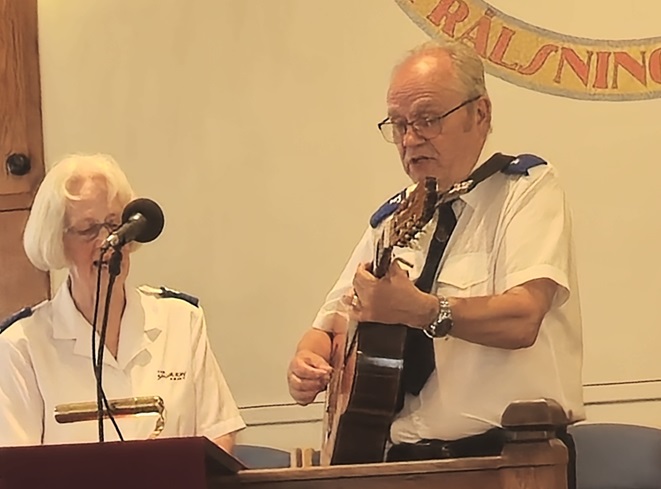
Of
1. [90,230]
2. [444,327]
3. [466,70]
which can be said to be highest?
[466,70]

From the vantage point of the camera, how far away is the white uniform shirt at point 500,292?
6.16 ft

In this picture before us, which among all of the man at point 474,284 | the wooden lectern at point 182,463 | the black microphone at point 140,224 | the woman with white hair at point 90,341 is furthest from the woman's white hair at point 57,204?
the wooden lectern at point 182,463

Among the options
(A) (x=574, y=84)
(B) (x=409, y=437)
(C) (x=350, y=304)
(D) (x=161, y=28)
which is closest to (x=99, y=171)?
(C) (x=350, y=304)

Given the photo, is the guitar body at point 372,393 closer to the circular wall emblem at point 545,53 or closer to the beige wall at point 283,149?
the beige wall at point 283,149

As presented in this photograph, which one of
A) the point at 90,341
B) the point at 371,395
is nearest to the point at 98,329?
the point at 90,341

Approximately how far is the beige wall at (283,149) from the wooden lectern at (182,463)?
185 cm

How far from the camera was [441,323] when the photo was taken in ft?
5.80

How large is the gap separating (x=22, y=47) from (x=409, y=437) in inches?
93.2

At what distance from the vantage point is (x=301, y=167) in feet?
11.3

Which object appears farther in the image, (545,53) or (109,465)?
(545,53)

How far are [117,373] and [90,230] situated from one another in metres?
0.33

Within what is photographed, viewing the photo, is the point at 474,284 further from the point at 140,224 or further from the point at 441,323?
the point at 140,224

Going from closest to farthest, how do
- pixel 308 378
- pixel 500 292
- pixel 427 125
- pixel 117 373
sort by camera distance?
pixel 500 292
pixel 427 125
pixel 308 378
pixel 117 373

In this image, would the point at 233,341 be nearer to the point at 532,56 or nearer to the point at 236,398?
the point at 236,398
